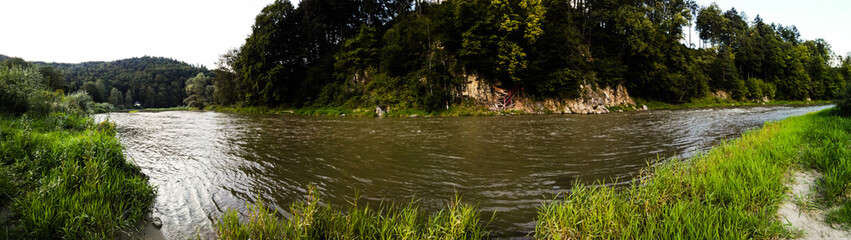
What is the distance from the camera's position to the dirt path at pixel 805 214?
145 inches

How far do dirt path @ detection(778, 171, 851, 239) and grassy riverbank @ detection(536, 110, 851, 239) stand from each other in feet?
0.55

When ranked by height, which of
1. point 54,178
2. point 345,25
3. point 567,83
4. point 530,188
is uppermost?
point 345,25

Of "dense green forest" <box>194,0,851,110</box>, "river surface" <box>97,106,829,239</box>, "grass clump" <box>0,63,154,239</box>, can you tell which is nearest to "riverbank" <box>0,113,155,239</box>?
"grass clump" <box>0,63,154,239</box>

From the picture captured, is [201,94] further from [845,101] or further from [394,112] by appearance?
[845,101]

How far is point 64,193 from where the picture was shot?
14.0 feet

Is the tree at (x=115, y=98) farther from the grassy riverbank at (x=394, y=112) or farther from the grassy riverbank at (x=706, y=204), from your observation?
the grassy riverbank at (x=706, y=204)

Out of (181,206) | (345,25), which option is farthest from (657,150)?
(345,25)

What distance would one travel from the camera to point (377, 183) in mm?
6988

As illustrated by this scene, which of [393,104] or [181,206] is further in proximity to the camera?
[393,104]

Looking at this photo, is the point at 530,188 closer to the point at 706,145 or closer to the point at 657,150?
the point at 657,150

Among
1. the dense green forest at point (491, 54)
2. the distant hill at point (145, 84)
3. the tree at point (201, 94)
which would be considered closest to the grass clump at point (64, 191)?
the dense green forest at point (491, 54)

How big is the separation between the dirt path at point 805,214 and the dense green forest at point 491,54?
94.7 feet

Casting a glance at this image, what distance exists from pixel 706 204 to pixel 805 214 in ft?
3.85

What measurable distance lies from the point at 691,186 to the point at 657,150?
6.74 m
